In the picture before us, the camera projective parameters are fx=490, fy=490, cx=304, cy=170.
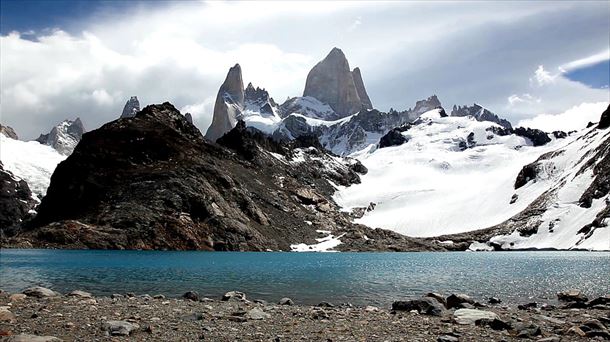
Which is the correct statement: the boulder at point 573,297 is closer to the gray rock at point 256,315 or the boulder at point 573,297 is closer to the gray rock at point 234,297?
the gray rock at point 256,315

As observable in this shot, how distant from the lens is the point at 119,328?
67.0ft

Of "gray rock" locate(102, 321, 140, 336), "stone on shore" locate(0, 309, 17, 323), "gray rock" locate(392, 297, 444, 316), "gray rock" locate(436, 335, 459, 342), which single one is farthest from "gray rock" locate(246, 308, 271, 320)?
"stone on shore" locate(0, 309, 17, 323)

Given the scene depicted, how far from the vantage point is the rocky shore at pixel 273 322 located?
2044 cm

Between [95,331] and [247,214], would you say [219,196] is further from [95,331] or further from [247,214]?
[95,331]

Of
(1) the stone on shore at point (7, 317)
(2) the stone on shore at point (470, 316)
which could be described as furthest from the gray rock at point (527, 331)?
(1) the stone on shore at point (7, 317)

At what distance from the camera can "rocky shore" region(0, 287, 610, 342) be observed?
20.4 meters

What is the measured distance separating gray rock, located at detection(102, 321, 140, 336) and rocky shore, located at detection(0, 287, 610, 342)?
0.04 metres

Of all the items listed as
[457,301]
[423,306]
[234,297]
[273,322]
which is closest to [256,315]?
[273,322]

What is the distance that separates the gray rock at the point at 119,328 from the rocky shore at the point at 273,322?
0.04 m

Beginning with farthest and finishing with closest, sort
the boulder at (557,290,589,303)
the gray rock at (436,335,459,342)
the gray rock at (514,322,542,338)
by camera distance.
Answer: the boulder at (557,290,589,303) < the gray rock at (514,322,542,338) < the gray rock at (436,335,459,342)

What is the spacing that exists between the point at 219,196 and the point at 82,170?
52.2 m

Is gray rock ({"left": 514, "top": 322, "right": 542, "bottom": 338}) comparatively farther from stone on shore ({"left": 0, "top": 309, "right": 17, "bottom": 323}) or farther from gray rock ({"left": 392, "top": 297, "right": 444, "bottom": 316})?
stone on shore ({"left": 0, "top": 309, "right": 17, "bottom": 323})

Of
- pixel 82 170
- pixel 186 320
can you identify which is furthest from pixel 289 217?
pixel 186 320

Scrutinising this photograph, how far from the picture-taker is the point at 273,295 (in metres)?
42.9
